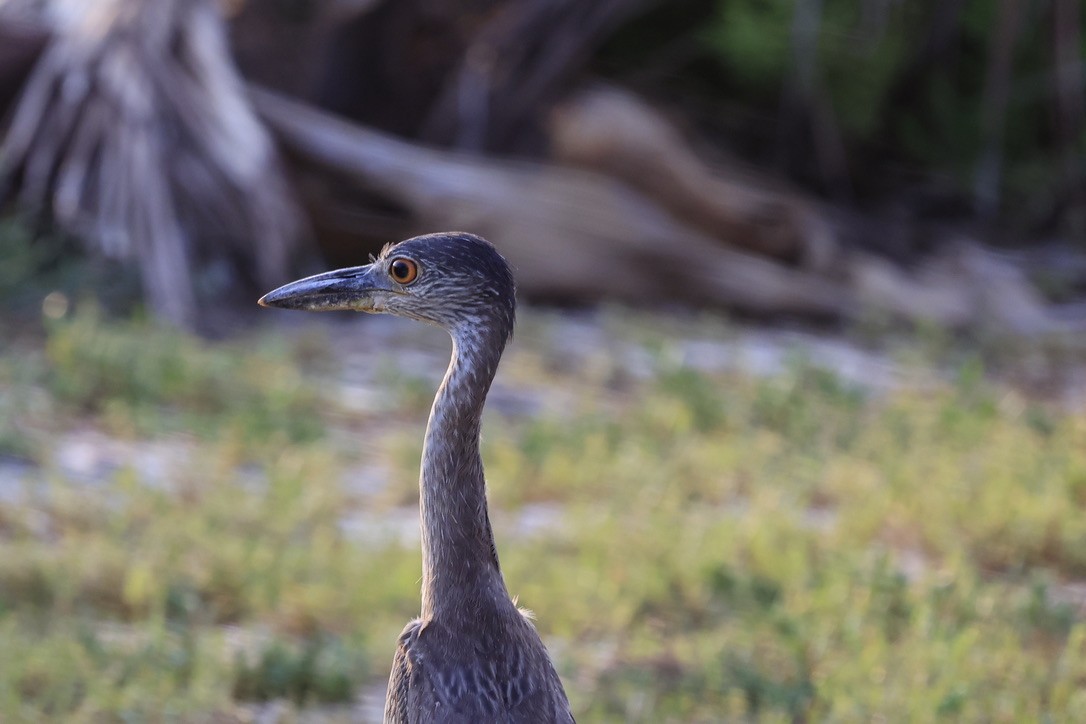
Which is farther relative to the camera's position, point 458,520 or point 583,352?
Result: point 583,352

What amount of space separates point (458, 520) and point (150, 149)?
5048 millimetres

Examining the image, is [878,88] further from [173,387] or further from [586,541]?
[586,541]

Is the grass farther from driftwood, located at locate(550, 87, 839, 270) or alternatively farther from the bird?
driftwood, located at locate(550, 87, 839, 270)

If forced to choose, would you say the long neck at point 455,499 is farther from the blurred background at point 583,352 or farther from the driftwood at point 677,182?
the driftwood at point 677,182

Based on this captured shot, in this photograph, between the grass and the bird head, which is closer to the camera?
the bird head

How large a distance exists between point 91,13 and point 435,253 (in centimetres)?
544

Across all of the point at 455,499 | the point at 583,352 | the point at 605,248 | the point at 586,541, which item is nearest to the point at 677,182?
the point at 605,248

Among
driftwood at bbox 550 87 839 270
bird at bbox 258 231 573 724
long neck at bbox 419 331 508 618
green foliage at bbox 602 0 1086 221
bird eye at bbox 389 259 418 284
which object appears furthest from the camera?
green foliage at bbox 602 0 1086 221

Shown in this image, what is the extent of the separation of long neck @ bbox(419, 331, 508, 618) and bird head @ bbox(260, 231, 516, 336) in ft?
0.50

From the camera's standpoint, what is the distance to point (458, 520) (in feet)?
10.0

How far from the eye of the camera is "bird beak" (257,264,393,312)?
3.24 meters

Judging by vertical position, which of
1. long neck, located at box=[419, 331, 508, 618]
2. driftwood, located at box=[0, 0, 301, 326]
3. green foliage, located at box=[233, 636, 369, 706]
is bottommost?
green foliage, located at box=[233, 636, 369, 706]

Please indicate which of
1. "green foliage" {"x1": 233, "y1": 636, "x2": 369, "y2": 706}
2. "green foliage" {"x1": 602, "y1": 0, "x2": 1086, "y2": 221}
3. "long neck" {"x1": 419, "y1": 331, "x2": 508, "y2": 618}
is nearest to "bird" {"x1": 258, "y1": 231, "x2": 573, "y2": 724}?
"long neck" {"x1": 419, "y1": 331, "x2": 508, "y2": 618}

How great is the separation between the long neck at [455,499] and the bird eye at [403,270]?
264 mm
